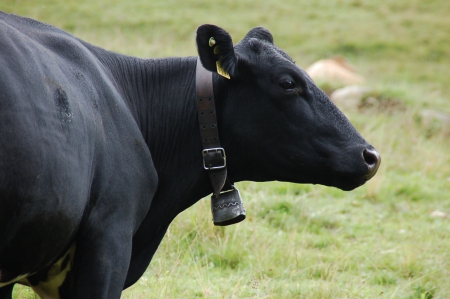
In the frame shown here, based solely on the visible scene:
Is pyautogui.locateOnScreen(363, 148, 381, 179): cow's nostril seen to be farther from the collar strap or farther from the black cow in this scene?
the collar strap

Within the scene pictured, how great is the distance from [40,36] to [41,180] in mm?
846

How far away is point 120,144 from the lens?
2805mm

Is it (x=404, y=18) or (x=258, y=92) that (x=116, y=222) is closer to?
(x=258, y=92)

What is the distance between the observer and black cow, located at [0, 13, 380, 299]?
2.27m

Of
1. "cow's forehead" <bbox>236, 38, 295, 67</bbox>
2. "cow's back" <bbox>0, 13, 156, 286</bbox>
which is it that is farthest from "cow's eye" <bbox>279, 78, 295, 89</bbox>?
"cow's back" <bbox>0, 13, 156, 286</bbox>

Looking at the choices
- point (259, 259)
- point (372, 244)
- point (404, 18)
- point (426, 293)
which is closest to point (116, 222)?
point (259, 259)

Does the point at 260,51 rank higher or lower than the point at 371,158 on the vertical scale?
higher

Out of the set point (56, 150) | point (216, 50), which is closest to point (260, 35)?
point (216, 50)

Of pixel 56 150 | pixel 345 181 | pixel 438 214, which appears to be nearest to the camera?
pixel 56 150

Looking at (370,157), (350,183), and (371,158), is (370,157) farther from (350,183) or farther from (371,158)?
(350,183)

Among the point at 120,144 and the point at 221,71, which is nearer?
the point at 120,144

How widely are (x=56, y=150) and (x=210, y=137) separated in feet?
3.44

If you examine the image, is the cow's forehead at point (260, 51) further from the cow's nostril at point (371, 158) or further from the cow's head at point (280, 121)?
the cow's nostril at point (371, 158)

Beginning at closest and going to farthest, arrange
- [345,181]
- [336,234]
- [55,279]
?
[55,279]
[345,181]
[336,234]
